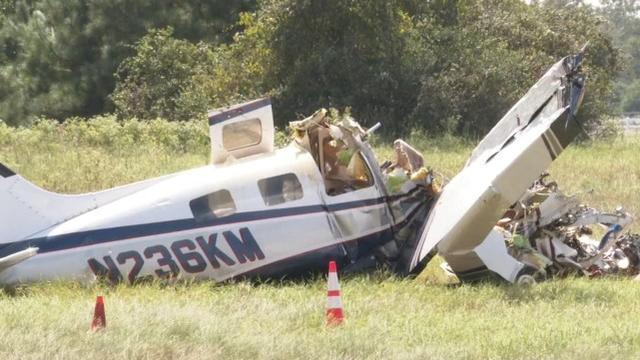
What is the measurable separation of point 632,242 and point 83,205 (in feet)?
23.4

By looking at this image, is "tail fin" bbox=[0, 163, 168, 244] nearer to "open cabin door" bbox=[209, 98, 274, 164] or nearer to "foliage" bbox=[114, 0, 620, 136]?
"open cabin door" bbox=[209, 98, 274, 164]

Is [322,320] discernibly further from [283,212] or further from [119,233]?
[119,233]

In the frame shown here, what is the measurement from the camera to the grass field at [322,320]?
7910mm

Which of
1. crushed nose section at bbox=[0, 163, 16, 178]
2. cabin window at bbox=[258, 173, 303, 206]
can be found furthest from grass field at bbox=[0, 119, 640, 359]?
crushed nose section at bbox=[0, 163, 16, 178]

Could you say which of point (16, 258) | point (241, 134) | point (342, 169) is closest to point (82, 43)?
point (241, 134)

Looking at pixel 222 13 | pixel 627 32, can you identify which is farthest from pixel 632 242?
pixel 627 32

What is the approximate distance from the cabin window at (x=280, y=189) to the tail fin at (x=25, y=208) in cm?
203

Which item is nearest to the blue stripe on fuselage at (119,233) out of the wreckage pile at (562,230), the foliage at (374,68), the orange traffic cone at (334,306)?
the orange traffic cone at (334,306)

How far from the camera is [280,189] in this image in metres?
11.8

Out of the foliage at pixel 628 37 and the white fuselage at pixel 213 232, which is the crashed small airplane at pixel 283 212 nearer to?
the white fuselage at pixel 213 232

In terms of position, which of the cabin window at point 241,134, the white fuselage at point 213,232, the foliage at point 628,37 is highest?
the cabin window at point 241,134

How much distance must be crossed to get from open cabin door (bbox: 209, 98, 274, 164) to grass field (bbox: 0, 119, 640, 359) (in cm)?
170

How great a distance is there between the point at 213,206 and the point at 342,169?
1920 mm

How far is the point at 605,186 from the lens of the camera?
21031 mm
